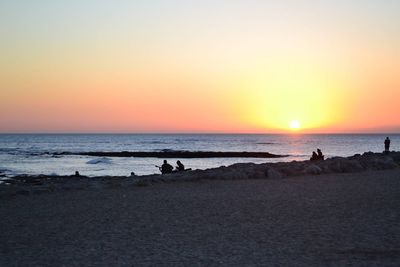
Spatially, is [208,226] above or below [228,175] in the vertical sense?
below

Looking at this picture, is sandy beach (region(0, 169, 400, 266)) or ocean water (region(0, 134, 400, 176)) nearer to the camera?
sandy beach (region(0, 169, 400, 266))

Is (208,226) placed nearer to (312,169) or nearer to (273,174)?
(273,174)

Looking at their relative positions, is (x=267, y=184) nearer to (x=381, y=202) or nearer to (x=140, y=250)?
(x=381, y=202)

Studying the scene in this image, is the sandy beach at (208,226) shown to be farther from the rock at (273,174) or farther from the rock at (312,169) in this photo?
the rock at (312,169)

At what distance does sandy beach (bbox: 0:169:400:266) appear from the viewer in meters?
9.54

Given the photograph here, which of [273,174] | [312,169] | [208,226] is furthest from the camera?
[312,169]

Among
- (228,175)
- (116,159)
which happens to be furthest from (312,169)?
(116,159)

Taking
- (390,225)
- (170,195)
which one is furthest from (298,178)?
(390,225)

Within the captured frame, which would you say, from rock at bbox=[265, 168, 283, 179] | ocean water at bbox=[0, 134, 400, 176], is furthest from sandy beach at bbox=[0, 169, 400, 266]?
ocean water at bbox=[0, 134, 400, 176]

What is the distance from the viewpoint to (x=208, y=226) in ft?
41.3

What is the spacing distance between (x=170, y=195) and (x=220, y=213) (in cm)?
439

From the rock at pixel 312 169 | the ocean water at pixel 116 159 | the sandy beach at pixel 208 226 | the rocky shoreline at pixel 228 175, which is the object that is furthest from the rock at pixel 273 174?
the ocean water at pixel 116 159

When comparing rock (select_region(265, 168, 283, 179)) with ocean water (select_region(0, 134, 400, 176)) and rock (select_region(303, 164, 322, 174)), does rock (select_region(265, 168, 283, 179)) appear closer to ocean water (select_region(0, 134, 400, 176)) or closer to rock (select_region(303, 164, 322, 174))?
rock (select_region(303, 164, 322, 174))

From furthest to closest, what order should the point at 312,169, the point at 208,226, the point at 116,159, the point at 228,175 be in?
the point at 116,159, the point at 312,169, the point at 228,175, the point at 208,226
